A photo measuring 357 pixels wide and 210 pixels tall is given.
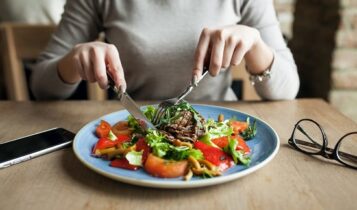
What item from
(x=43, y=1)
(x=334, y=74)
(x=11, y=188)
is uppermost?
(x=43, y=1)

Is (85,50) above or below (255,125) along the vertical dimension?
above

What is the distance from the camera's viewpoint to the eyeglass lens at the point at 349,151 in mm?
620

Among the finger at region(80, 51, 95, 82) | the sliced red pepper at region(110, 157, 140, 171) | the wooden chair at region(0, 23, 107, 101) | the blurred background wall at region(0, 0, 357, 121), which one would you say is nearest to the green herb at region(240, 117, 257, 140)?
the sliced red pepper at region(110, 157, 140, 171)

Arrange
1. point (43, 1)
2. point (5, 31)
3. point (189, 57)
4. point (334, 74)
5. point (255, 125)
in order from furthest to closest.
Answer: point (43, 1), point (334, 74), point (5, 31), point (189, 57), point (255, 125)

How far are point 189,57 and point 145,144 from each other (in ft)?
1.54

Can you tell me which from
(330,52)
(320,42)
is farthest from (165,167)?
(320,42)

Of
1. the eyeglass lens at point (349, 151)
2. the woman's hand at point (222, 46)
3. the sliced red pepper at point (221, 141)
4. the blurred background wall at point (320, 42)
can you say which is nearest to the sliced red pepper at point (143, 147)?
the sliced red pepper at point (221, 141)

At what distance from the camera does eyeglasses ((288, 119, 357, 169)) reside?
0.62 metres

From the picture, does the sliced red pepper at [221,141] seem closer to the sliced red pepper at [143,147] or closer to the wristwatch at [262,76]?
the sliced red pepper at [143,147]

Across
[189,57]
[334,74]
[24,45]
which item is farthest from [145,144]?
[334,74]

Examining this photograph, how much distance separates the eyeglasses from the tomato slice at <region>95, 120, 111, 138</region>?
34 centimetres

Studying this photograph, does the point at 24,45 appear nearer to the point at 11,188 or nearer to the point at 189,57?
the point at 189,57

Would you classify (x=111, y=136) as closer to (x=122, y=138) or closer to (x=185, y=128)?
(x=122, y=138)

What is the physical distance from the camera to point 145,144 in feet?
1.98
